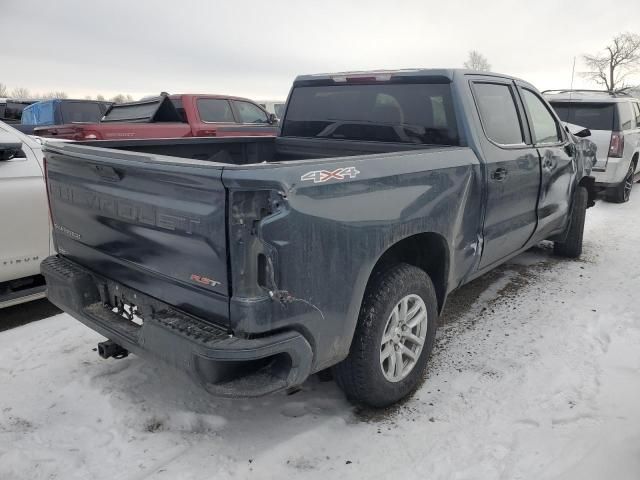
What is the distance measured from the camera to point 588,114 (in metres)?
8.70

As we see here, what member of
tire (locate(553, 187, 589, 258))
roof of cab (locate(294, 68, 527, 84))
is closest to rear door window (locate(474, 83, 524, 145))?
roof of cab (locate(294, 68, 527, 84))

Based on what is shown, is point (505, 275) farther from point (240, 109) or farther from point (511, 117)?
point (240, 109)

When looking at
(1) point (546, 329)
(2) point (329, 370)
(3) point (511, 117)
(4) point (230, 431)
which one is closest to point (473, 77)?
(3) point (511, 117)

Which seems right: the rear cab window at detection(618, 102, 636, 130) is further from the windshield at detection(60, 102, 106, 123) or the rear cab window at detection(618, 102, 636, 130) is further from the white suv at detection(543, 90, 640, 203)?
the windshield at detection(60, 102, 106, 123)

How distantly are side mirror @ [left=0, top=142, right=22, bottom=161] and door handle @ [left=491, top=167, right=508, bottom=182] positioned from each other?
3.53m

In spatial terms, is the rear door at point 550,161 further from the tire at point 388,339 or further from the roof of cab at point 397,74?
the tire at point 388,339

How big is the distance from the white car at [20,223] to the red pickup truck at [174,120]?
3779mm

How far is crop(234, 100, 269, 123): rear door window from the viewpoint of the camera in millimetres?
10031

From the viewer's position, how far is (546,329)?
3.94m

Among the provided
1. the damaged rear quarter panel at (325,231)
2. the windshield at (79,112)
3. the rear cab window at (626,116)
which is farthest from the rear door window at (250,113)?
the damaged rear quarter panel at (325,231)

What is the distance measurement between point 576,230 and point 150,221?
4.87m

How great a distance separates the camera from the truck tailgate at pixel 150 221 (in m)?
2.12

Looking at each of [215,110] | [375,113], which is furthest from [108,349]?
[215,110]

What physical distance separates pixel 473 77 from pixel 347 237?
6.55 feet
